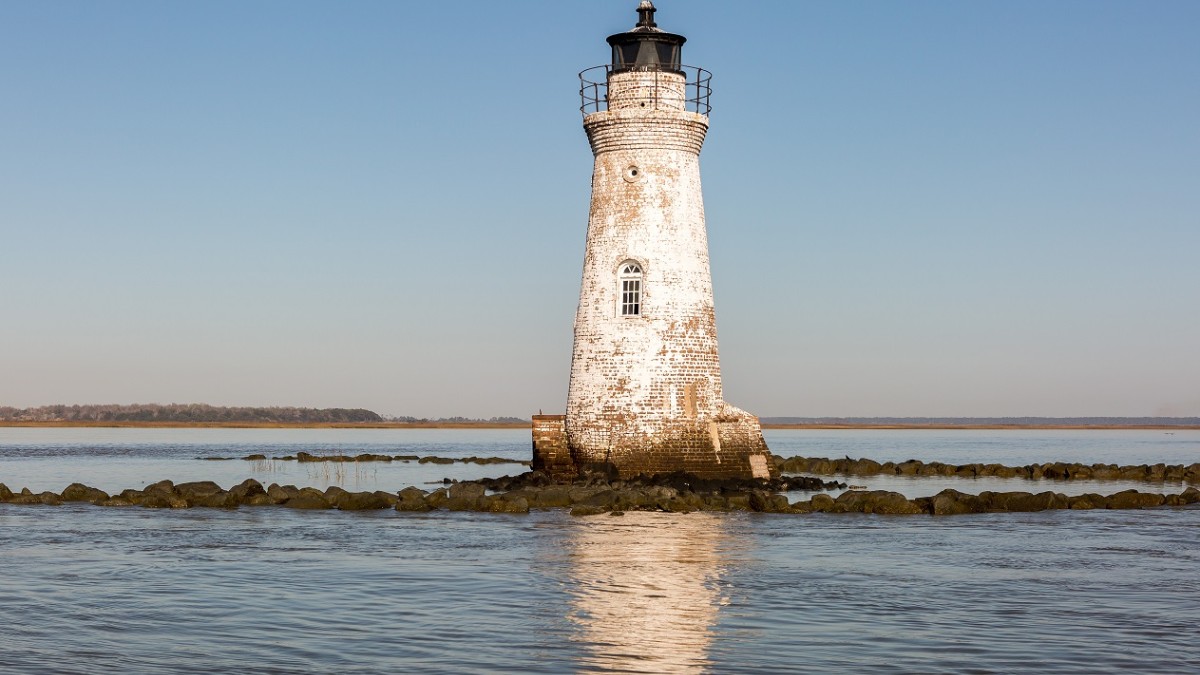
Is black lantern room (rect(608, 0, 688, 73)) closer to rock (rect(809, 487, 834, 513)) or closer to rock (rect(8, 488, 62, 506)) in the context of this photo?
rock (rect(809, 487, 834, 513))

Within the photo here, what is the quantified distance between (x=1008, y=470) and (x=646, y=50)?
62.5 feet

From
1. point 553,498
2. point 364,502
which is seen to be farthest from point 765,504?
point 364,502

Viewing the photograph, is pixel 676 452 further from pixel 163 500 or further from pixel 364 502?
pixel 163 500

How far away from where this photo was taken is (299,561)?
18.1 m

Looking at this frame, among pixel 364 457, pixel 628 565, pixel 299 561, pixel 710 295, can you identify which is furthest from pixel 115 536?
pixel 364 457

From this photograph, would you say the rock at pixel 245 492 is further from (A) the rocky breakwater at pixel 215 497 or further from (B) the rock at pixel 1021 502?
(B) the rock at pixel 1021 502

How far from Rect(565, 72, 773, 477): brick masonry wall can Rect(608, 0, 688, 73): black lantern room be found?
31 cm

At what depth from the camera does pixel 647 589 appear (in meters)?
15.6

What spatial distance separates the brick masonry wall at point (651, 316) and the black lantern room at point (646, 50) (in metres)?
0.31

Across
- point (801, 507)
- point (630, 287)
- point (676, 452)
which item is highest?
point (630, 287)

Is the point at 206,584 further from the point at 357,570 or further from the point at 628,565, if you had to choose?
the point at 628,565

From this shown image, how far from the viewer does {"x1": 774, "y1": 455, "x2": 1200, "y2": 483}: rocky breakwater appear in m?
38.5

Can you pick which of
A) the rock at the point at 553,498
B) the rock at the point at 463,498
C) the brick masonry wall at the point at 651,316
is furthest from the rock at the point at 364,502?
the brick masonry wall at the point at 651,316

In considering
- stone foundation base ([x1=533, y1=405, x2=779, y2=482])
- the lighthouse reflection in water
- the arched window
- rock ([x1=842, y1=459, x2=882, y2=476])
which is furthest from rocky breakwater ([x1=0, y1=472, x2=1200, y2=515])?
rock ([x1=842, y1=459, x2=882, y2=476])
